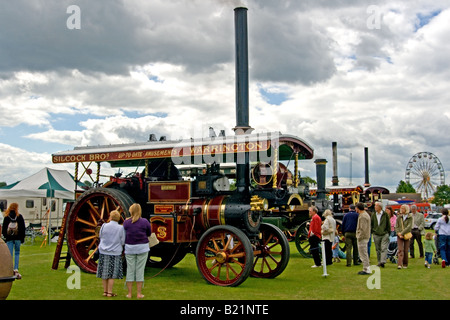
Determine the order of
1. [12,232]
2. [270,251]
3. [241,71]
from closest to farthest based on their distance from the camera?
[12,232]
[270,251]
[241,71]

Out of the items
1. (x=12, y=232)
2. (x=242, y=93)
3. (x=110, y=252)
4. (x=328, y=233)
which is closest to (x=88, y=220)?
(x=12, y=232)

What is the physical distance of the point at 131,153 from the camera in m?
8.65

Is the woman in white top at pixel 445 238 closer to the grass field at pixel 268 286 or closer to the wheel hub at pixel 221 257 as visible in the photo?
the grass field at pixel 268 286

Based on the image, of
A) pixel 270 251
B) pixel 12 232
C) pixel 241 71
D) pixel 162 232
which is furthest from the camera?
pixel 241 71

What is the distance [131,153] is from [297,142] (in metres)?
3.26

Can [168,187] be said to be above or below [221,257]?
above

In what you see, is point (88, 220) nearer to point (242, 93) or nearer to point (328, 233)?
point (242, 93)

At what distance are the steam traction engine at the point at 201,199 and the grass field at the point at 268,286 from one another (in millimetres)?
379

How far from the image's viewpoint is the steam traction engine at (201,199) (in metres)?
7.57

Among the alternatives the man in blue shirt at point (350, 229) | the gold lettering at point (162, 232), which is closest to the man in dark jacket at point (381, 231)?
the man in blue shirt at point (350, 229)

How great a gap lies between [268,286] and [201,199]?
189 centimetres

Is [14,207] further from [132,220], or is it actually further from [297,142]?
[297,142]

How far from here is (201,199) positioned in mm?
8250

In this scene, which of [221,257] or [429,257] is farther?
[429,257]
